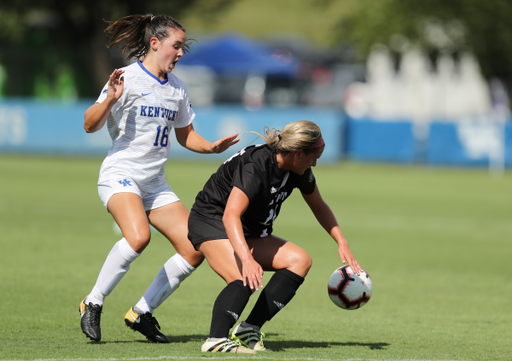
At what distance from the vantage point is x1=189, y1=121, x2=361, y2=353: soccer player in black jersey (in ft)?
15.7

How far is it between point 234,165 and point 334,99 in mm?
48055

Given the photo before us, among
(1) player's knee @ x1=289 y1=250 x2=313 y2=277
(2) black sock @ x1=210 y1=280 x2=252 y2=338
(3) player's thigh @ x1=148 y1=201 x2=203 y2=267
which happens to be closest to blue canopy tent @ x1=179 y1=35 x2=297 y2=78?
(3) player's thigh @ x1=148 y1=201 x2=203 y2=267

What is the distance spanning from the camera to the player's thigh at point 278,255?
5043mm

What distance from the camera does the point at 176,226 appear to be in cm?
543

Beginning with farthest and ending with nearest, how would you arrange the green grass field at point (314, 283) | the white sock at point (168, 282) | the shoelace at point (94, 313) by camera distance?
the white sock at point (168, 282)
the green grass field at point (314, 283)
the shoelace at point (94, 313)

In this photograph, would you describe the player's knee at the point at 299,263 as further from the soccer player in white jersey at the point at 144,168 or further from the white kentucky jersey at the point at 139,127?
the white kentucky jersey at the point at 139,127

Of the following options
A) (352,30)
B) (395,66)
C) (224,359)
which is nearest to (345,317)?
(224,359)

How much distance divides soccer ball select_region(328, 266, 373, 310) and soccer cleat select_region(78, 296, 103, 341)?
170cm

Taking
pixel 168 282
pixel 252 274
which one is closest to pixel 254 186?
pixel 252 274

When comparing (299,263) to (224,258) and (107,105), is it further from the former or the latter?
(107,105)

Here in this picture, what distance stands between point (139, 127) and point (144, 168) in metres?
0.30

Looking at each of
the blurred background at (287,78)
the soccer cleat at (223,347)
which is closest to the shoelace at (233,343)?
the soccer cleat at (223,347)

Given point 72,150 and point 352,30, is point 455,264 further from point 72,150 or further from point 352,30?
point 352,30

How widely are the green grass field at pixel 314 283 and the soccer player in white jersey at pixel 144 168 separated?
0.33 metres
